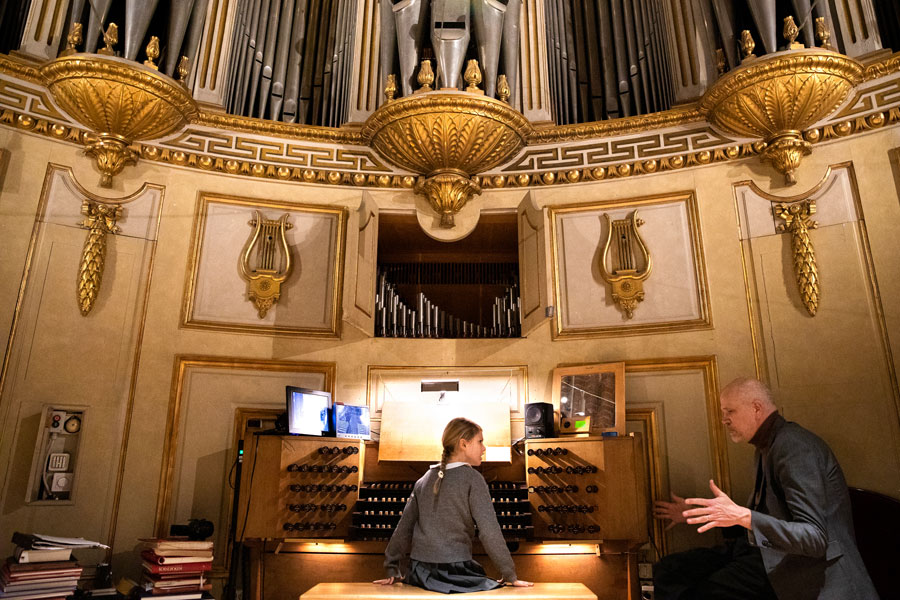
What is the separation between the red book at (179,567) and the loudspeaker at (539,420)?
2.17 meters

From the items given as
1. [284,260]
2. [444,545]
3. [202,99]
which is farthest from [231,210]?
[444,545]

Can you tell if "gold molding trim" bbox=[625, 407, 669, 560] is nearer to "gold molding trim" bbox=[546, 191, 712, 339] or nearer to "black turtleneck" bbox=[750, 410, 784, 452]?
"gold molding trim" bbox=[546, 191, 712, 339]

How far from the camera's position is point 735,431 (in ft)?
9.89

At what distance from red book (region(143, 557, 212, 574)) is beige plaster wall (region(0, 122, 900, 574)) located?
0.44 metres

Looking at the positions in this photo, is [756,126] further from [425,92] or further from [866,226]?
[425,92]

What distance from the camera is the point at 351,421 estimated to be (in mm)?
→ 4535

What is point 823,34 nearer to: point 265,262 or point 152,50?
point 265,262

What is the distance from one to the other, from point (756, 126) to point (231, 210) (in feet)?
12.9

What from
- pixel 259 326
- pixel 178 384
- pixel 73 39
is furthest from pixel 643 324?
pixel 73 39

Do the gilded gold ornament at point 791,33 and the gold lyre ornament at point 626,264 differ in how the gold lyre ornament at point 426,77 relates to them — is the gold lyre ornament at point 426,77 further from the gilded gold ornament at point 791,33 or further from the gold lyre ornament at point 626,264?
the gilded gold ornament at point 791,33

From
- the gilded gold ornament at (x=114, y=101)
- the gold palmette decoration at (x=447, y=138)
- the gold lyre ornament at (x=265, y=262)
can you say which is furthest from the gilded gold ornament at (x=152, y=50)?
the gold palmette decoration at (x=447, y=138)

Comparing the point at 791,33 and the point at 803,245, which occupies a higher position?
the point at 791,33

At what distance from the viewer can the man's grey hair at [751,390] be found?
292 cm

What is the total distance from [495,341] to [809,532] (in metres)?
2.69
